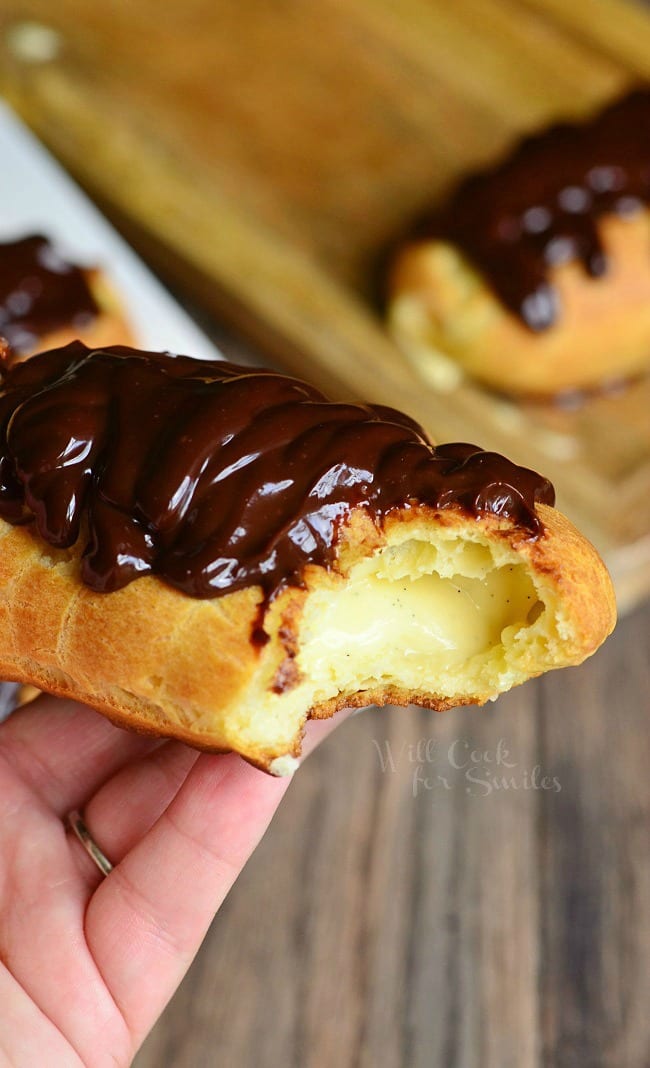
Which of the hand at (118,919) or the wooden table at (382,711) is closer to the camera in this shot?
the hand at (118,919)

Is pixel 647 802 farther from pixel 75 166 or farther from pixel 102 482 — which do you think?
pixel 75 166

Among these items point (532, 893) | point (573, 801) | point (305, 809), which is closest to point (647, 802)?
point (573, 801)

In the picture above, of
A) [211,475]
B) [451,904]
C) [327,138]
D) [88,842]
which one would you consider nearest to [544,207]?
[327,138]

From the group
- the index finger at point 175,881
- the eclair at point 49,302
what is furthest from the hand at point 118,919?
the eclair at point 49,302

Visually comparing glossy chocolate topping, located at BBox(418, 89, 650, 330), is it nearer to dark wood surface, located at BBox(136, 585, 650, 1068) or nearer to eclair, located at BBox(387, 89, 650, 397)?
eclair, located at BBox(387, 89, 650, 397)

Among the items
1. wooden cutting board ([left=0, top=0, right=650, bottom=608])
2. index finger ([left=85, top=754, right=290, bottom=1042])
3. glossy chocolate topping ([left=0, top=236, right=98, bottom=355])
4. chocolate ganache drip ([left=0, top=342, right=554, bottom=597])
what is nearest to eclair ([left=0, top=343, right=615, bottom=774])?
chocolate ganache drip ([left=0, top=342, right=554, bottom=597])

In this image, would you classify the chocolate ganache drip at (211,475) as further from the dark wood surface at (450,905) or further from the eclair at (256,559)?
the dark wood surface at (450,905)
